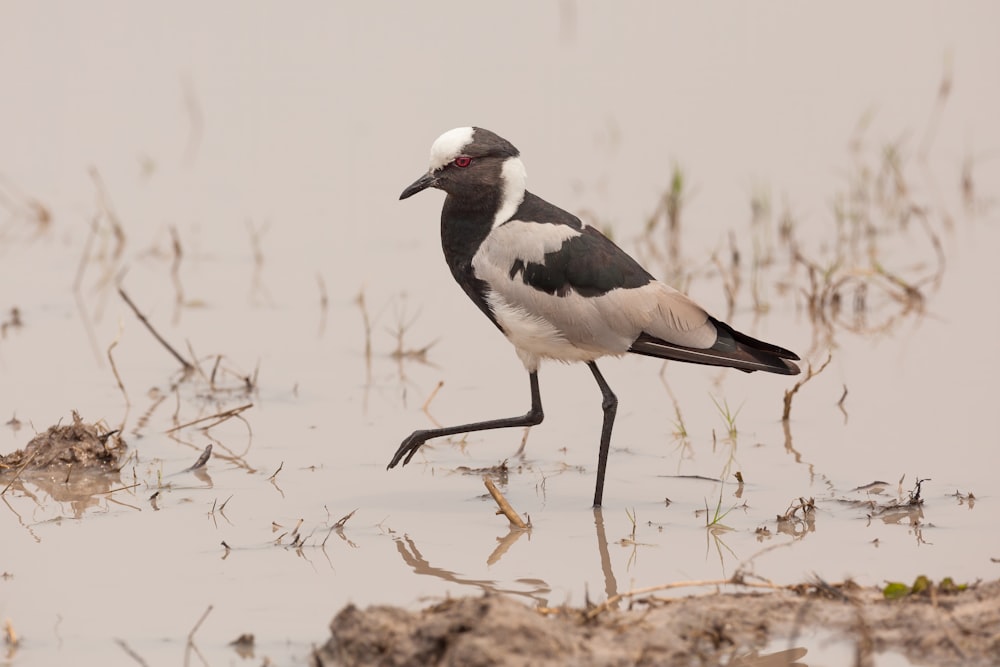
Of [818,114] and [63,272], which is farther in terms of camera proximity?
[818,114]

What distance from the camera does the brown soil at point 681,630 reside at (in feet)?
14.7

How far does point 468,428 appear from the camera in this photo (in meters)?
6.99

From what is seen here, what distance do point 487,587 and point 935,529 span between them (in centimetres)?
181

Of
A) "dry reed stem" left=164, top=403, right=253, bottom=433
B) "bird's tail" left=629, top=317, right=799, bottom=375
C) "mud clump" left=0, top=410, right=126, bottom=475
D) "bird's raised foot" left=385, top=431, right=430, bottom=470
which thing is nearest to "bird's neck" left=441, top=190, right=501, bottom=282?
"bird's raised foot" left=385, top=431, right=430, bottom=470

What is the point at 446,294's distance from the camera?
10.1 meters

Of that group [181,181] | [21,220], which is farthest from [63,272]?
[181,181]

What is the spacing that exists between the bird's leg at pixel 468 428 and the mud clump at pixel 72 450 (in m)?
1.23

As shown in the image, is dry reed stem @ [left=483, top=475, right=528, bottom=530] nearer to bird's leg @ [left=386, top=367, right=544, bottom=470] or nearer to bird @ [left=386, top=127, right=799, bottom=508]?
bird @ [left=386, top=127, right=799, bottom=508]

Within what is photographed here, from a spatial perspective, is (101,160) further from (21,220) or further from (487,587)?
(487,587)

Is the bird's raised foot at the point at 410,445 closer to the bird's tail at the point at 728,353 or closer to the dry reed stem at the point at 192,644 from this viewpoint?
the bird's tail at the point at 728,353

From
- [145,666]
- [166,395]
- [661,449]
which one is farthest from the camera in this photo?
[166,395]

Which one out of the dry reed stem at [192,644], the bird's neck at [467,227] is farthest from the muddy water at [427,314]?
the bird's neck at [467,227]

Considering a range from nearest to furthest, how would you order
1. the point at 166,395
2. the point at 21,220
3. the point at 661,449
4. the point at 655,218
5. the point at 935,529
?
the point at 935,529 < the point at 661,449 < the point at 166,395 < the point at 655,218 < the point at 21,220

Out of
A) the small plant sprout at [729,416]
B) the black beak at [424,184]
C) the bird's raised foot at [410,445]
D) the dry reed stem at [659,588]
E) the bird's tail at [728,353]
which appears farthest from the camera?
the small plant sprout at [729,416]
